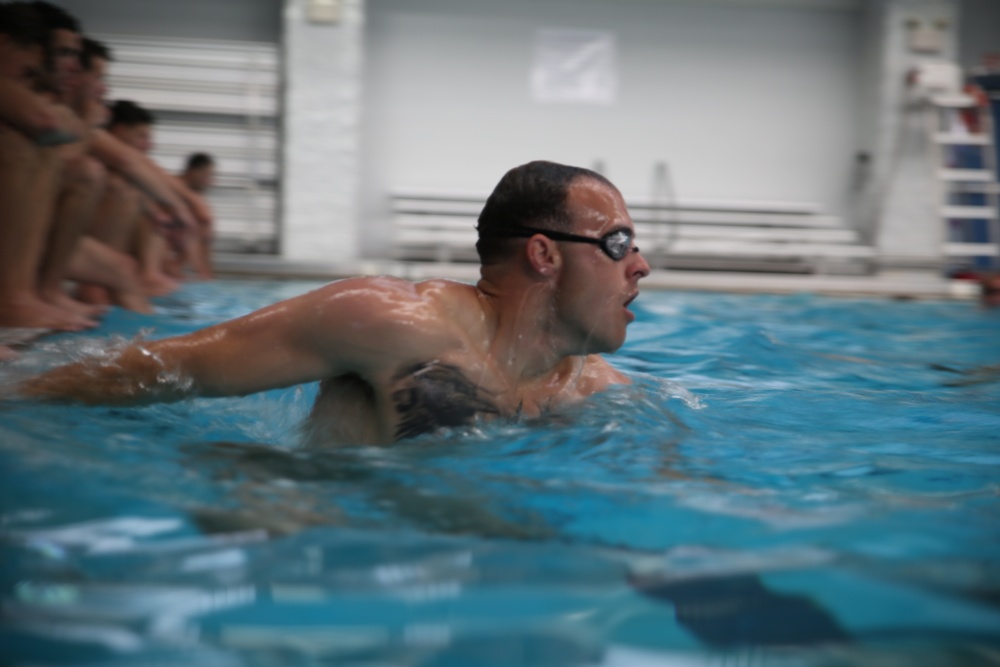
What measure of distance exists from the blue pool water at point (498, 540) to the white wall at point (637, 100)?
9.71 metres

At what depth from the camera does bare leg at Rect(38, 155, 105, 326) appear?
5602 mm

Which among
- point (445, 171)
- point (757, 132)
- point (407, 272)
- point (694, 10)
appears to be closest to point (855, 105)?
point (757, 132)

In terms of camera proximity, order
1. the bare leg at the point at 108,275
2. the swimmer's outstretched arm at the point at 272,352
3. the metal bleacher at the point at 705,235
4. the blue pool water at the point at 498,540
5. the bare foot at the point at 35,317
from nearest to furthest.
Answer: the blue pool water at the point at 498,540 < the swimmer's outstretched arm at the point at 272,352 < the bare foot at the point at 35,317 < the bare leg at the point at 108,275 < the metal bleacher at the point at 705,235

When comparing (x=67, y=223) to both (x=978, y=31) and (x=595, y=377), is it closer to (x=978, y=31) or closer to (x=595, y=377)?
(x=595, y=377)

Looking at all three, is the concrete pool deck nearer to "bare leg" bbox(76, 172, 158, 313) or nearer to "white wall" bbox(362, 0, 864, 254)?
"white wall" bbox(362, 0, 864, 254)

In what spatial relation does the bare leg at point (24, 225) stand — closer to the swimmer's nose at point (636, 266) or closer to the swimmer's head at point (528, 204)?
the swimmer's head at point (528, 204)

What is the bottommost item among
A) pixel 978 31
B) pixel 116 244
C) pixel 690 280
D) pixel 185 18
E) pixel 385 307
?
pixel 690 280

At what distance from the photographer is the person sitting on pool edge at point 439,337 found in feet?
7.93

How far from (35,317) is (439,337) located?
10.5ft

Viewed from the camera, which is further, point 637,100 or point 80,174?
point 637,100

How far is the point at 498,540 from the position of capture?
1.97m

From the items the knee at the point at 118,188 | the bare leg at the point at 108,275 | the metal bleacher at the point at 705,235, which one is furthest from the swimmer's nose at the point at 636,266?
the metal bleacher at the point at 705,235

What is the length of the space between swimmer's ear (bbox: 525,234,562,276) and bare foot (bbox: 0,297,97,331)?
3041mm

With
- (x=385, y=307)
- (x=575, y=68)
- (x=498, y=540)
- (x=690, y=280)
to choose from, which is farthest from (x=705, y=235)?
(x=498, y=540)
